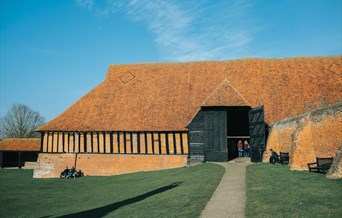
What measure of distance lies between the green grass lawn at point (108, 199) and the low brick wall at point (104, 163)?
2.65 meters

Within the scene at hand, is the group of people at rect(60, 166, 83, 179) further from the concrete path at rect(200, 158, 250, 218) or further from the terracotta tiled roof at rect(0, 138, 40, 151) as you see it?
the terracotta tiled roof at rect(0, 138, 40, 151)

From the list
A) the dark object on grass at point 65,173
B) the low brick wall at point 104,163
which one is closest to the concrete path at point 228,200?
the low brick wall at point 104,163

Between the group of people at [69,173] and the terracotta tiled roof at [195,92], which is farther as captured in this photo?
the group of people at [69,173]

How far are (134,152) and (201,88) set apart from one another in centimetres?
741

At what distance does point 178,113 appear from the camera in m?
21.6

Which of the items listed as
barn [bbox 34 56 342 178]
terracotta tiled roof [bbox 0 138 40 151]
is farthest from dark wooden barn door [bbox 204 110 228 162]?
terracotta tiled roof [bbox 0 138 40 151]

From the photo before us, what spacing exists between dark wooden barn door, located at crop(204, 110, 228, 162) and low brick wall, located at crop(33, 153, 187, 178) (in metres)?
→ 2.08

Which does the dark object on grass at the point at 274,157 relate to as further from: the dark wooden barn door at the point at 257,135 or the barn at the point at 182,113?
the dark wooden barn door at the point at 257,135

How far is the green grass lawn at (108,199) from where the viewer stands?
878 cm

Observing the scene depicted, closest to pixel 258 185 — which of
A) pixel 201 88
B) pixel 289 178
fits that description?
pixel 289 178

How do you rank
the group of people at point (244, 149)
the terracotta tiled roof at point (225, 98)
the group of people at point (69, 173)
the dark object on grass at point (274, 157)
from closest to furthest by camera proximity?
the dark object on grass at point (274, 157) < the terracotta tiled roof at point (225, 98) < the group of people at point (244, 149) < the group of people at point (69, 173)

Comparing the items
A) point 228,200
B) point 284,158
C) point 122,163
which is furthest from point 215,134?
point 228,200

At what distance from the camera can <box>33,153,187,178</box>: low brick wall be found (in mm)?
20719

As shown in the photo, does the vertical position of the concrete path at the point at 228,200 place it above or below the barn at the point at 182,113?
below
